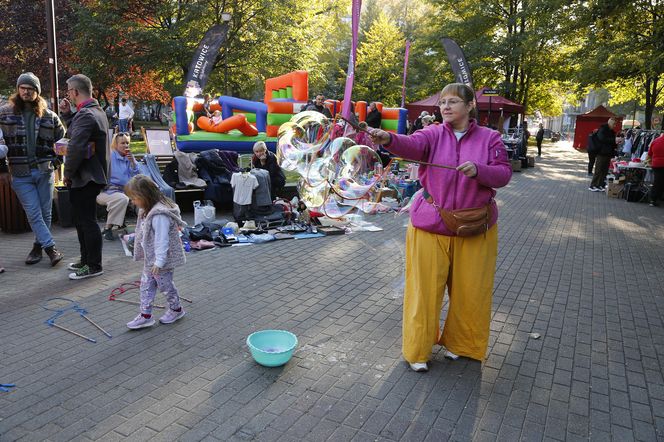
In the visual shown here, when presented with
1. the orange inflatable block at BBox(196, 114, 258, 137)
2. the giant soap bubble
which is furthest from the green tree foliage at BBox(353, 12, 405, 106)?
the giant soap bubble

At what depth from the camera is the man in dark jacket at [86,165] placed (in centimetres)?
504

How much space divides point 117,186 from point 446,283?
5637 mm

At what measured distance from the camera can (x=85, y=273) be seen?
5.46 m

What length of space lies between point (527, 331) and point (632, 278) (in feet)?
8.77

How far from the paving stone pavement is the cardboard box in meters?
7.67

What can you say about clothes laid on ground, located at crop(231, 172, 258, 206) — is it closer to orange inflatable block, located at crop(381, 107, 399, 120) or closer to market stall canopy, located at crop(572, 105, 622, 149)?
orange inflatable block, located at crop(381, 107, 399, 120)

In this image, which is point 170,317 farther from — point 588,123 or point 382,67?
point 588,123

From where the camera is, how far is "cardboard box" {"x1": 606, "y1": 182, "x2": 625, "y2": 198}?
13.2 m

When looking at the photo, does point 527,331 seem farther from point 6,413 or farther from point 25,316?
point 25,316

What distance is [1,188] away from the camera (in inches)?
281

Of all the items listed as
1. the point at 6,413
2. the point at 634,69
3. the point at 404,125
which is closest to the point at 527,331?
the point at 6,413

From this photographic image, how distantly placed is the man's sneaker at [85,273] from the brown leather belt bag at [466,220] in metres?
4.09

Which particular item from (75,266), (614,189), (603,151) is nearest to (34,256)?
(75,266)

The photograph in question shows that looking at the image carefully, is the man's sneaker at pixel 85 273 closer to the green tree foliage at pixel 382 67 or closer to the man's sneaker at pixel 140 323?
the man's sneaker at pixel 140 323
